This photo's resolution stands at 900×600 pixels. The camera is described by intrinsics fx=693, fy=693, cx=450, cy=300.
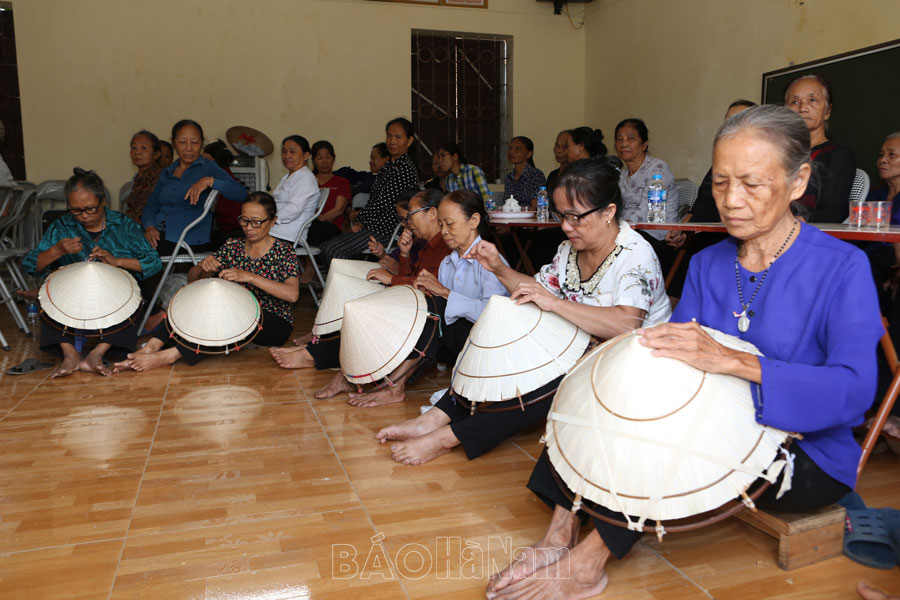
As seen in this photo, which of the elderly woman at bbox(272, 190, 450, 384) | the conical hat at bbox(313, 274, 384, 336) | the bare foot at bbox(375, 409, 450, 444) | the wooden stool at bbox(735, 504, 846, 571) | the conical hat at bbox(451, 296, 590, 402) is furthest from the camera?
the conical hat at bbox(313, 274, 384, 336)

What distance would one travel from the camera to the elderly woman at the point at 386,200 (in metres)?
4.96

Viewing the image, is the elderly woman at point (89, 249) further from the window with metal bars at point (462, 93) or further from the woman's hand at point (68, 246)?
the window with metal bars at point (462, 93)

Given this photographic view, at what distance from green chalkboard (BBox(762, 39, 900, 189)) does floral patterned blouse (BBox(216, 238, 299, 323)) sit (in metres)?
3.35

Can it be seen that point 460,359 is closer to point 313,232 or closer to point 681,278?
point 681,278

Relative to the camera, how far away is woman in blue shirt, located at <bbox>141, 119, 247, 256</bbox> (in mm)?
4492

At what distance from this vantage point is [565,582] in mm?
1478

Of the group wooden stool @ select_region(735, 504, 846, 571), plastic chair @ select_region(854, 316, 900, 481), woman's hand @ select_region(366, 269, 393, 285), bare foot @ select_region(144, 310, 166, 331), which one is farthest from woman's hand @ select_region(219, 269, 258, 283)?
plastic chair @ select_region(854, 316, 900, 481)

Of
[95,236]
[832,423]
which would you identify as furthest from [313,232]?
[832,423]

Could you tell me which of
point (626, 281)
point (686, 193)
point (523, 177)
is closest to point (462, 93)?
point (523, 177)

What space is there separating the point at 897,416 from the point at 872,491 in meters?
0.33

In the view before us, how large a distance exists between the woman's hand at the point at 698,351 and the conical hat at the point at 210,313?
2.58 metres

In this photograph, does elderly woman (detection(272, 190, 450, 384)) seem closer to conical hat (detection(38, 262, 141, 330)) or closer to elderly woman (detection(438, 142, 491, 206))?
conical hat (detection(38, 262, 141, 330))

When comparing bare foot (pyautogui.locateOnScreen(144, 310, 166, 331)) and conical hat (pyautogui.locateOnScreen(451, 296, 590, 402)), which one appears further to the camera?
bare foot (pyautogui.locateOnScreen(144, 310, 166, 331))

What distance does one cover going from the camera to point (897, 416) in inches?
86.9
